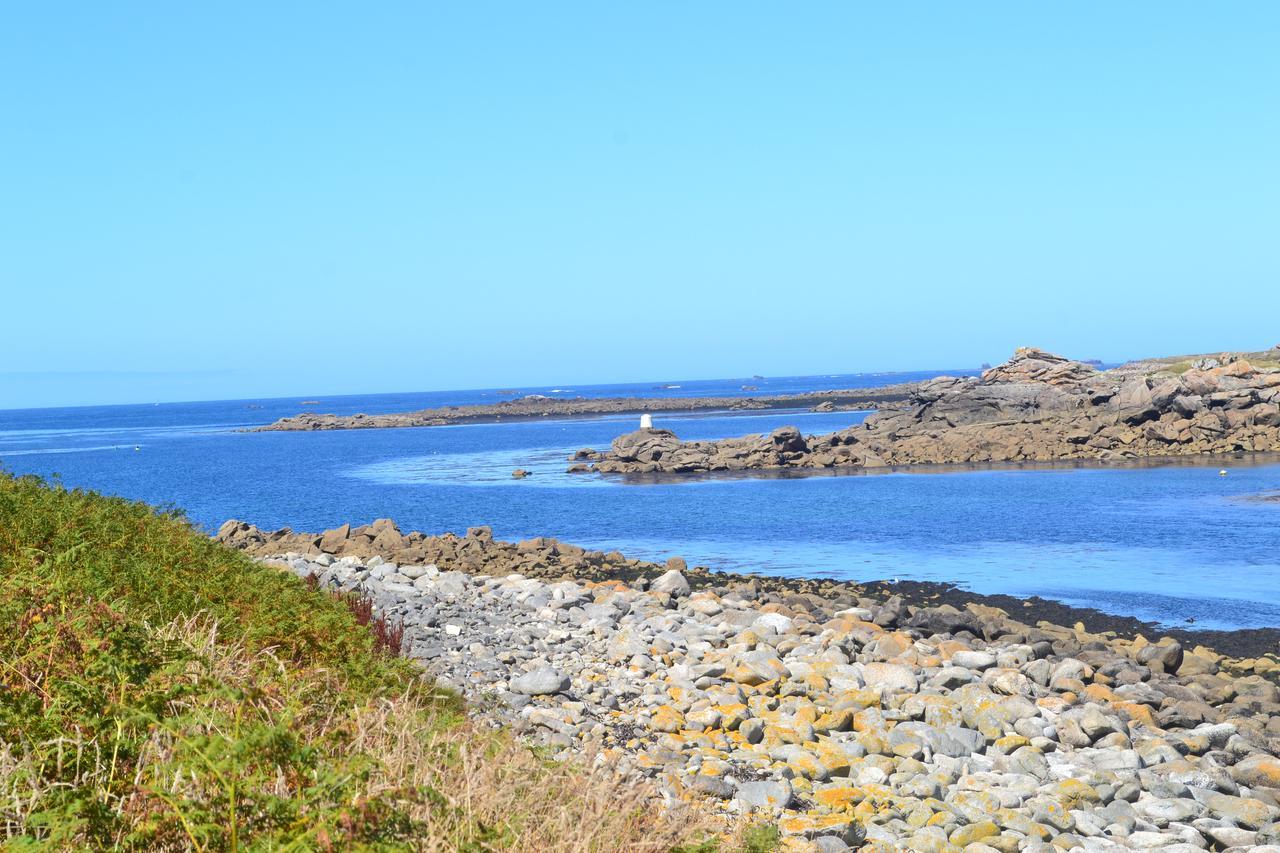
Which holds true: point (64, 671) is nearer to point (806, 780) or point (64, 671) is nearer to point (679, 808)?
point (679, 808)

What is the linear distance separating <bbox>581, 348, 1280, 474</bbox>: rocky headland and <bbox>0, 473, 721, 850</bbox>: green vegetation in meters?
48.2

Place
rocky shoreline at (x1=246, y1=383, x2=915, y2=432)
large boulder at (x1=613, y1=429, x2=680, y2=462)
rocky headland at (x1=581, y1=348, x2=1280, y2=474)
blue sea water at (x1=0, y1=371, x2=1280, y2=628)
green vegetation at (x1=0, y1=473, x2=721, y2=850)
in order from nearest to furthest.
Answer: green vegetation at (x1=0, y1=473, x2=721, y2=850) < blue sea water at (x1=0, y1=371, x2=1280, y2=628) < rocky headland at (x1=581, y1=348, x2=1280, y2=474) < large boulder at (x1=613, y1=429, x2=680, y2=462) < rocky shoreline at (x1=246, y1=383, x2=915, y2=432)

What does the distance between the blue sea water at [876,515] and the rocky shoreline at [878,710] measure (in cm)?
487

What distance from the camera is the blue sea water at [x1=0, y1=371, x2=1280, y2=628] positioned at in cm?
2341

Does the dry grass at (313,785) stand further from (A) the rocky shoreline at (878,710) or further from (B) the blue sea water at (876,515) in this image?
(B) the blue sea water at (876,515)

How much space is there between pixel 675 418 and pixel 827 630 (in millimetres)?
103913

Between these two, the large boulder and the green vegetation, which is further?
the large boulder

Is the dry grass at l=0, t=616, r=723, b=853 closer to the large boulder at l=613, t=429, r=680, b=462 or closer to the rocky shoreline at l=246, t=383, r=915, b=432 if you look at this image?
the large boulder at l=613, t=429, r=680, b=462

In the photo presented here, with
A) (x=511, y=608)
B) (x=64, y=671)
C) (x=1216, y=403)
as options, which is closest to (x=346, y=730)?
(x=64, y=671)

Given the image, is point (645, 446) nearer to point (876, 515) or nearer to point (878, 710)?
point (876, 515)

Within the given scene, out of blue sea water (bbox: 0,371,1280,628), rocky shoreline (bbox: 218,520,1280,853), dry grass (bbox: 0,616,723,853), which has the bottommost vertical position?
blue sea water (bbox: 0,371,1280,628)

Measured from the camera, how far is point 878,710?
11.2 m

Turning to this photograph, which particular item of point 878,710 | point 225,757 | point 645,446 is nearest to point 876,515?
point 645,446

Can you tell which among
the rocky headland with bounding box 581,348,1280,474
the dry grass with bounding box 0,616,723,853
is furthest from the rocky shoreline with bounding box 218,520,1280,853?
the rocky headland with bounding box 581,348,1280,474
